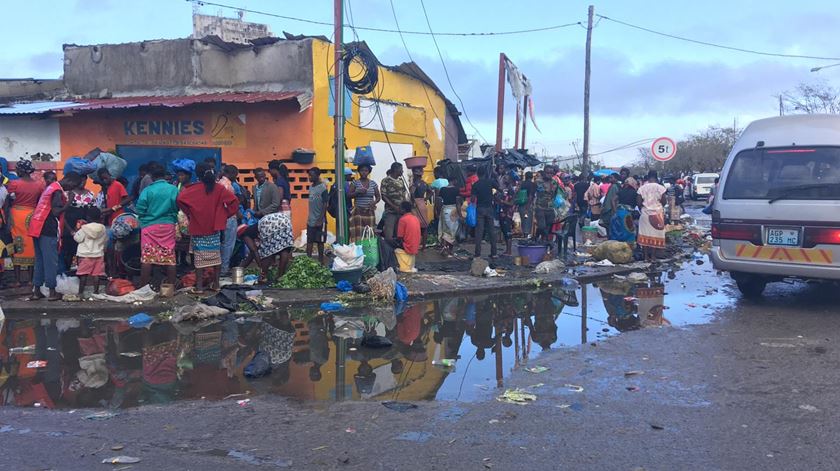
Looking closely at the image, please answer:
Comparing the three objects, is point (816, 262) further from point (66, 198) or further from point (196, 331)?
point (66, 198)

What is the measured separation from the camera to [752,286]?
889 centimetres

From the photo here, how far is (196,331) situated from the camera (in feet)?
24.0

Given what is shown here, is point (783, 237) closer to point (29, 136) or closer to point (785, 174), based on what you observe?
point (785, 174)

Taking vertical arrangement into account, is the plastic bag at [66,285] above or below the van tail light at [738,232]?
→ below

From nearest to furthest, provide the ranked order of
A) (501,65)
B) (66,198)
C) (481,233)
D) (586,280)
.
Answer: (66,198), (586,280), (481,233), (501,65)

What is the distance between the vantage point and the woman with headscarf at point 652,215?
40.7ft

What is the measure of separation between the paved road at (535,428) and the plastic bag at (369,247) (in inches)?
172

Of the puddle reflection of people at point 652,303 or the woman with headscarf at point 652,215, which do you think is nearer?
the puddle reflection of people at point 652,303

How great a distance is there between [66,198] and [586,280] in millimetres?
7624

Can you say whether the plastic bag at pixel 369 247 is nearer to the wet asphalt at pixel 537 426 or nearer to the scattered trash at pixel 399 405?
the wet asphalt at pixel 537 426

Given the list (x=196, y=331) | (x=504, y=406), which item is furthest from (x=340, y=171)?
(x=504, y=406)

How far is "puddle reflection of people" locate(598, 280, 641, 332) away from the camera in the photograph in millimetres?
7797

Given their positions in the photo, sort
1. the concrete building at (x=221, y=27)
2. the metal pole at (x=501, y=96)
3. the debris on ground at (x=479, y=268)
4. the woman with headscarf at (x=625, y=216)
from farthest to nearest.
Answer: the concrete building at (x=221, y=27)
the metal pole at (x=501, y=96)
the woman with headscarf at (x=625, y=216)
the debris on ground at (x=479, y=268)

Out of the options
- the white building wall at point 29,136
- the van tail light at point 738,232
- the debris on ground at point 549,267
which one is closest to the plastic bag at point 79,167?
the white building wall at point 29,136
